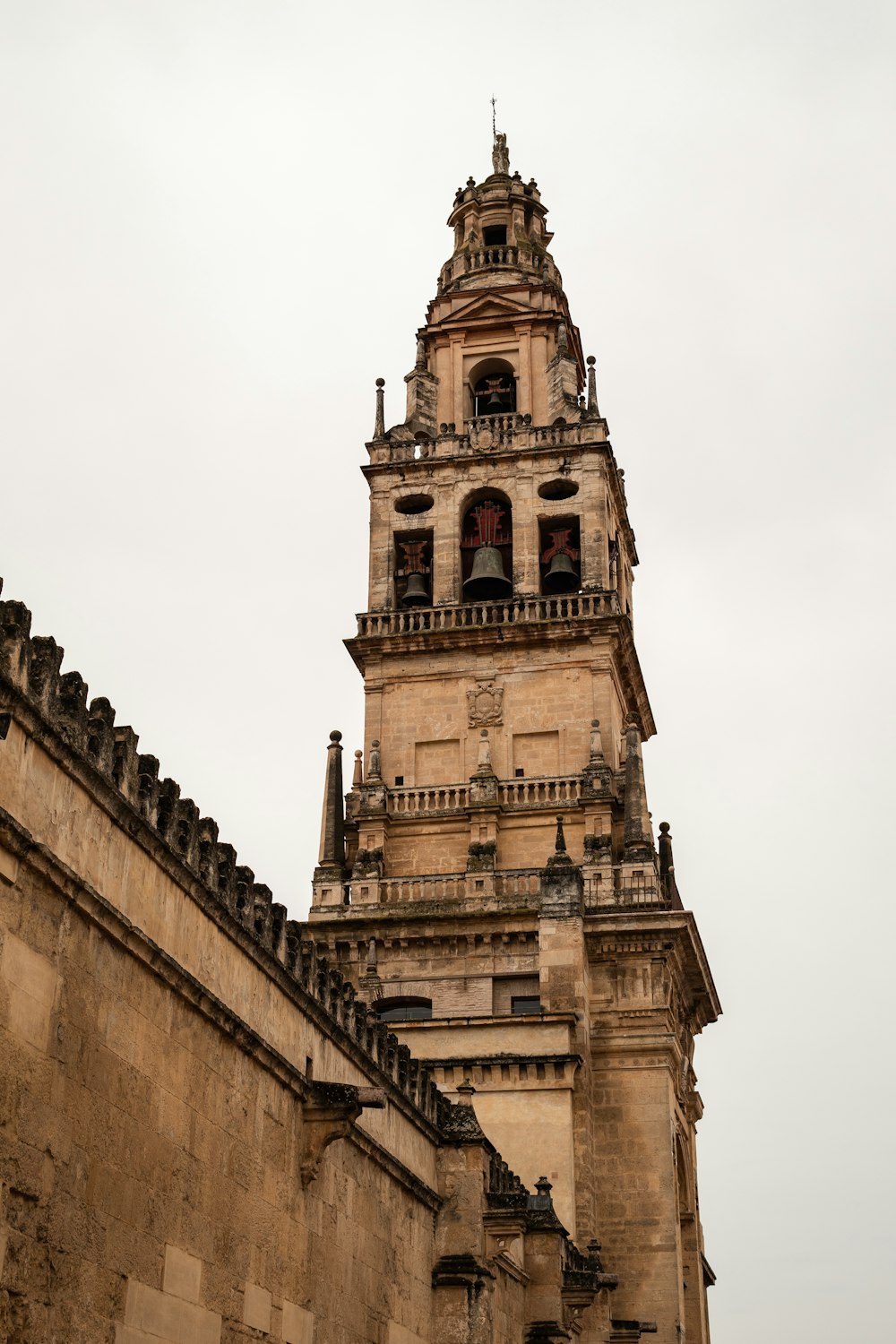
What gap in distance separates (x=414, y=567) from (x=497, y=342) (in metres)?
7.05

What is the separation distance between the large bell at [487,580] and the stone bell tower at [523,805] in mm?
68

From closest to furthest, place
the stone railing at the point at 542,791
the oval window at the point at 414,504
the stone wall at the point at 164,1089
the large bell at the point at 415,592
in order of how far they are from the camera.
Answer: the stone wall at the point at 164,1089, the stone railing at the point at 542,791, the large bell at the point at 415,592, the oval window at the point at 414,504

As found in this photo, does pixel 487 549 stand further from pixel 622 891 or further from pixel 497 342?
pixel 622 891

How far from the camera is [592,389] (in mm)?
40781

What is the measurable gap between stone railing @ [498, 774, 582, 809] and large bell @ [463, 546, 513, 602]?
4795 mm

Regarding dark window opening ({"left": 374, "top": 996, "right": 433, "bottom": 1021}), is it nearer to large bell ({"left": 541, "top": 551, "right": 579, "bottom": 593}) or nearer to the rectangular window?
the rectangular window

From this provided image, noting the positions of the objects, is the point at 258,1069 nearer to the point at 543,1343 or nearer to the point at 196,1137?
the point at 196,1137

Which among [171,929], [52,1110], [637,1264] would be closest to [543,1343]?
[637,1264]

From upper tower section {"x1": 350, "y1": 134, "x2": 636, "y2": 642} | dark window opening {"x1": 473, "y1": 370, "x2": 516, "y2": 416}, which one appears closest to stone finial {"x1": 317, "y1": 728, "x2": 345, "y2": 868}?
upper tower section {"x1": 350, "y1": 134, "x2": 636, "y2": 642}

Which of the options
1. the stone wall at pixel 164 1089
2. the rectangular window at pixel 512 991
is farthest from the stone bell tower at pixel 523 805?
the stone wall at pixel 164 1089

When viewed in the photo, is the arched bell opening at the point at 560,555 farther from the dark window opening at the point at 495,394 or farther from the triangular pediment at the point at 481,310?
the triangular pediment at the point at 481,310

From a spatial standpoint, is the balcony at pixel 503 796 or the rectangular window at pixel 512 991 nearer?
the rectangular window at pixel 512 991

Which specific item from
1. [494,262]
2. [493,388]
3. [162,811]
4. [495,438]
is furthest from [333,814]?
[162,811]

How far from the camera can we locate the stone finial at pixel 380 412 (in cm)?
4116
